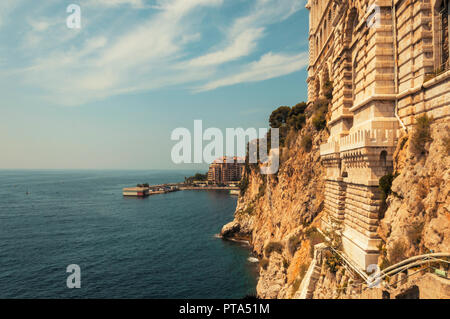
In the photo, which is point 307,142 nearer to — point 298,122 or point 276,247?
point 298,122

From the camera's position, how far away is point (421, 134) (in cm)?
1152

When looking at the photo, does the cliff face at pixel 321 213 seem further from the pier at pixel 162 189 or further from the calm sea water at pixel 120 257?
the pier at pixel 162 189

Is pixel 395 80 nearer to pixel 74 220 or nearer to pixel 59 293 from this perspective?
pixel 59 293

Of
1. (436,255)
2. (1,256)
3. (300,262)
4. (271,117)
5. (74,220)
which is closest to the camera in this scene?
(436,255)


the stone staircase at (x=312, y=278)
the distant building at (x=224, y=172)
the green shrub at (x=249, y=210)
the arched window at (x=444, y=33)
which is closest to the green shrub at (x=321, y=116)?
the stone staircase at (x=312, y=278)

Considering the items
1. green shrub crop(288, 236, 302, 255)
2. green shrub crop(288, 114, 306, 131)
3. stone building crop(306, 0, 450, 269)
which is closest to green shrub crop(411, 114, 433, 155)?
stone building crop(306, 0, 450, 269)

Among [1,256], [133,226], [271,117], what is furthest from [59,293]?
[271,117]

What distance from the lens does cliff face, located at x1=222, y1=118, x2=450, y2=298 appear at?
1054 cm

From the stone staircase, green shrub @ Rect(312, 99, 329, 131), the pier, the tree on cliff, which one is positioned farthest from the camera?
the pier

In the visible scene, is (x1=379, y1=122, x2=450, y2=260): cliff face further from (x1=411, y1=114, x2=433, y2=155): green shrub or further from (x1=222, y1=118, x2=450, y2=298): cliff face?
(x1=411, y1=114, x2=433, y2=155): green shrub

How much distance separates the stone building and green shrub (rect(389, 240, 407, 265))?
5.30ft

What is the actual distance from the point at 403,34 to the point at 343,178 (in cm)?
822

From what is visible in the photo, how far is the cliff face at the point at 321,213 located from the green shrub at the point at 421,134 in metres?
0.22

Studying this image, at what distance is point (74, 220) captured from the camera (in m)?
66.1
